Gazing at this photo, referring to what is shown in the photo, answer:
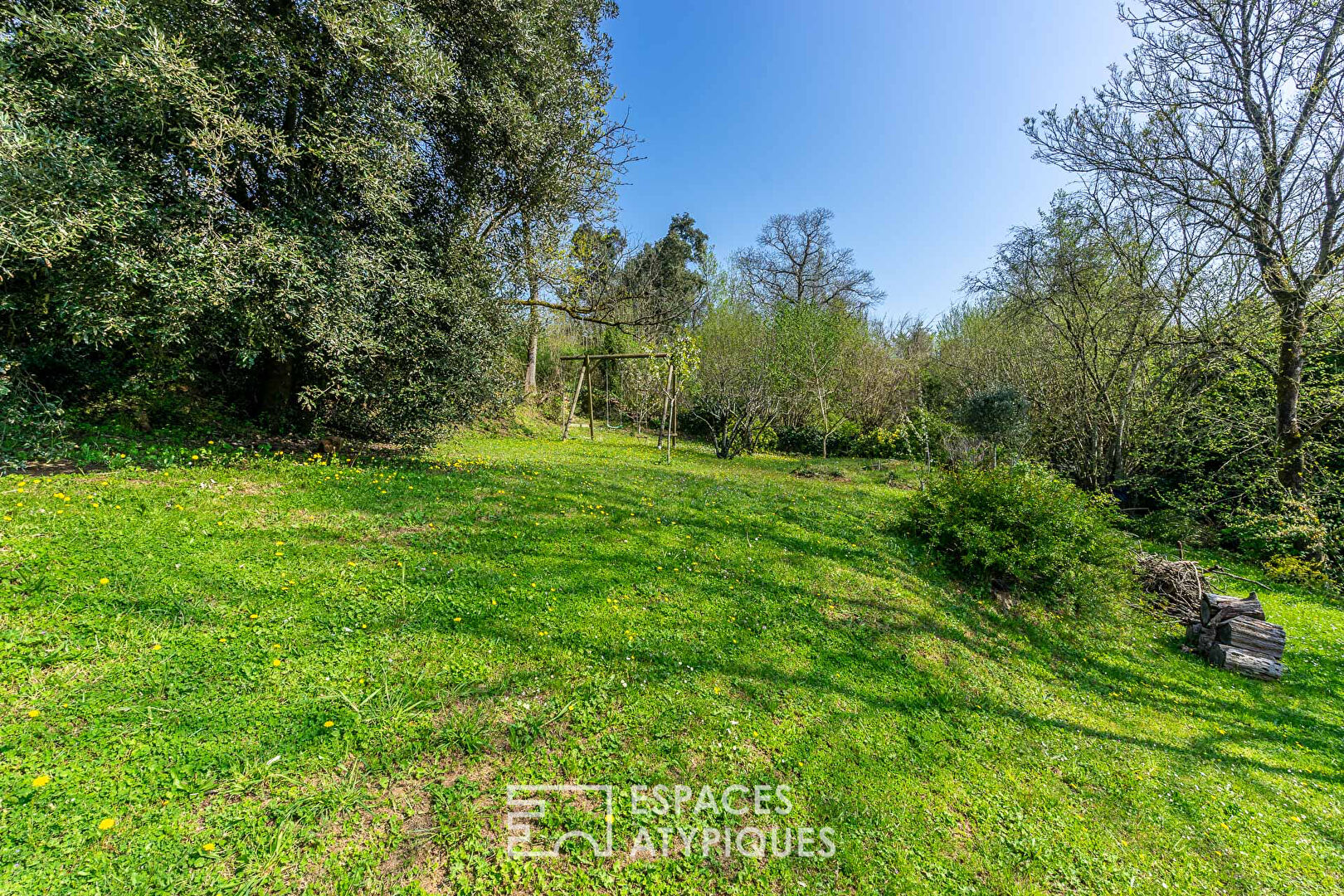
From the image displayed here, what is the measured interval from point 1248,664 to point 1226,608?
66cm

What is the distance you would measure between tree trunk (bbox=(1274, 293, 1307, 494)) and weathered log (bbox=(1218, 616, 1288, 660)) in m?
4.42

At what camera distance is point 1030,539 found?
561 centimetres

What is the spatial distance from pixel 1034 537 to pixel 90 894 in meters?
7.55

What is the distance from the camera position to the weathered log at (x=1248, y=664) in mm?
4832

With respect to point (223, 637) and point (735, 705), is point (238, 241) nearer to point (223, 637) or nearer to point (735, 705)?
point (223, 637)

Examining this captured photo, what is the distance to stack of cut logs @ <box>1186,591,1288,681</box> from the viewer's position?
4.88m

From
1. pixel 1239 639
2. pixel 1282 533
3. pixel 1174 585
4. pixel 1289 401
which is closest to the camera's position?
pixel 1239 639

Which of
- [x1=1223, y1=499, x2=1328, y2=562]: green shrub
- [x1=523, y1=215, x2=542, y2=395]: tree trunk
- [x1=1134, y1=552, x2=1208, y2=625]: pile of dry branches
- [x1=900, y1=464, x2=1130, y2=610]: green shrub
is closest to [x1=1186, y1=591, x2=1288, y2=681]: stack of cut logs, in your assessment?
[x1=1134, y1=552, x2=1208, y2=625]: pile of dry branches

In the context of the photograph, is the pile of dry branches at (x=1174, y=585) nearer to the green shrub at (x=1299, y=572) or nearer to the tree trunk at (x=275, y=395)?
the green shrub at (x=1299, y=572)

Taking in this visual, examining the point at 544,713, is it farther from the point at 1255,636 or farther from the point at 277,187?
the point at 1255,636

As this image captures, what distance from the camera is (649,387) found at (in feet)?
64.5

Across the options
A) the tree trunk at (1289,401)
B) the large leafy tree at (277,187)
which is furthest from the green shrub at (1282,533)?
Result: the large leafy tree at (277,187)

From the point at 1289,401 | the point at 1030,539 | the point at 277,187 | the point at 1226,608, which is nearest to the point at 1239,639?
the point at 1226,608

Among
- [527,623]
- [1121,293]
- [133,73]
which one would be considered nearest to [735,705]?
[527,623]
